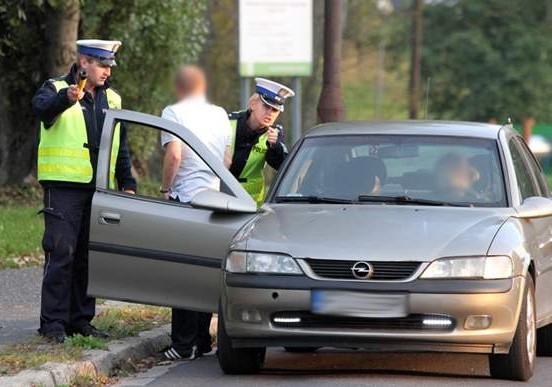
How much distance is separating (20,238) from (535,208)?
813 centimetres

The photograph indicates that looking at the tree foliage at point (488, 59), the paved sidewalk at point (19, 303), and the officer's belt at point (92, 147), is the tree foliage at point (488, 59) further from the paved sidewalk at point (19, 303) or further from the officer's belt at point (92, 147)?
the officer's belt at point (92, 147)

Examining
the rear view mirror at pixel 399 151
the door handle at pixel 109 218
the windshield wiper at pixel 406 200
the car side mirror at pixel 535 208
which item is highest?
the rear view mirror at pixel 399 151

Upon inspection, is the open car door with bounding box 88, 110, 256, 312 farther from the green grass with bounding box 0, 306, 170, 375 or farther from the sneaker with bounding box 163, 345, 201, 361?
the sneaker with bounding box 163, 345, 201, 361

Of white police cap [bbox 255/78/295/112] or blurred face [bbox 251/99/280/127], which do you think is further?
blurred face [bbox 251/99/280/127]

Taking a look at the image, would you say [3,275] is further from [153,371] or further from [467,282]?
[467,282]

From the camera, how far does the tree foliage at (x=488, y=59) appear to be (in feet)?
185

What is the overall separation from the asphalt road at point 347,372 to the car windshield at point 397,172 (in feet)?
3.26

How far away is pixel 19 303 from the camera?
1226 cm

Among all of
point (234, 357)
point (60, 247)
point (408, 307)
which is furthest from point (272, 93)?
point (408, 307)

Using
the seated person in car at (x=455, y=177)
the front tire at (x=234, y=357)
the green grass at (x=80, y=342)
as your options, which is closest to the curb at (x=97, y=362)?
the green grass at (x=80, y=342)

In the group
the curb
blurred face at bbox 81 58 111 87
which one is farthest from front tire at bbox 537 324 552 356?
blurred face at bbox 81 58 111 87

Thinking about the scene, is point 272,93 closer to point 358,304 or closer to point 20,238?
point 358,304

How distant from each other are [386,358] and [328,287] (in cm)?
164

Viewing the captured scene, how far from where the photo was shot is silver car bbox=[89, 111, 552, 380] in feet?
27.8
